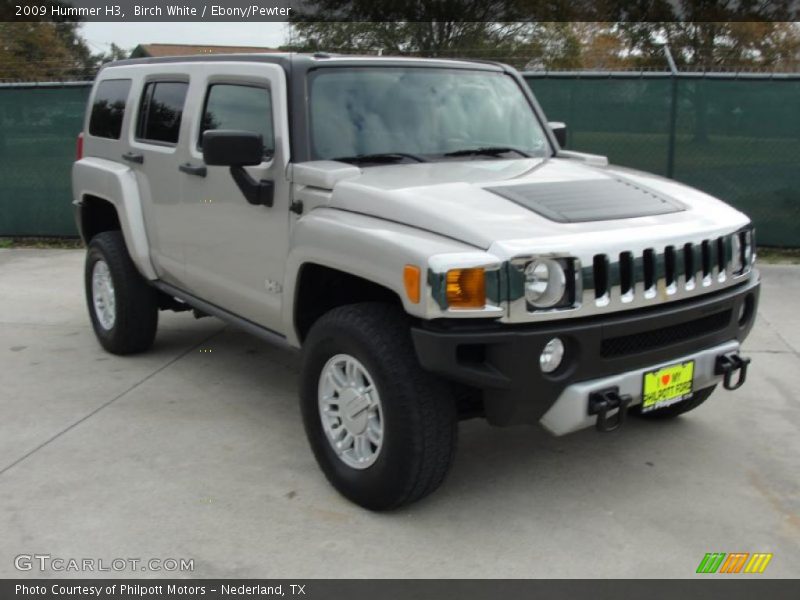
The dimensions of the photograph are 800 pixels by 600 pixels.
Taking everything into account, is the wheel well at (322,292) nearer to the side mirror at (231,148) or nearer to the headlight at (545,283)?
the side mirror at (231,148)

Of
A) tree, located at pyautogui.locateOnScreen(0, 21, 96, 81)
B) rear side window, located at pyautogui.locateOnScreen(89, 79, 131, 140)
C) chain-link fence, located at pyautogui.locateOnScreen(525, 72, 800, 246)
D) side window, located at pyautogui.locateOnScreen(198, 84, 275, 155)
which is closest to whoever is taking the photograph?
side window, located at pyautogui.locateOnScreen(198, 84, 275, 155)

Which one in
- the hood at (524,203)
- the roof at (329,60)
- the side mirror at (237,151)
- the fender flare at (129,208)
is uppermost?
the roof at (329,60)

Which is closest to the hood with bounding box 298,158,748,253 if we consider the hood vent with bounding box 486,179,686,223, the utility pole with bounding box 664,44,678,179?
the hood vent with bounding box 486,179,686,223

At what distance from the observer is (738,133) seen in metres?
9.08

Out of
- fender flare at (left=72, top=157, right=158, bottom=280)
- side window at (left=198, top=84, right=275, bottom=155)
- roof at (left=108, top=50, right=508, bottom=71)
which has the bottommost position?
fender flare at (left=72, top=157, right=158, bottom=280)

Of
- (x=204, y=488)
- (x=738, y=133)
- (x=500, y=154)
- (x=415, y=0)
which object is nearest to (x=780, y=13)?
(x=415, y=0)

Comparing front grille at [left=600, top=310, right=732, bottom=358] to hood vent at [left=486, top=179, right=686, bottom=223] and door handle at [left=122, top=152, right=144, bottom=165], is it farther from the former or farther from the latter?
door handle at [left=122, top=152, right=144, bottom=165]

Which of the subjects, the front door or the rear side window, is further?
the rear side window

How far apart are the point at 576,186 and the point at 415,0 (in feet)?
84.5

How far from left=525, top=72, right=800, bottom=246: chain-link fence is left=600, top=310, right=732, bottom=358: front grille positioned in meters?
5.81

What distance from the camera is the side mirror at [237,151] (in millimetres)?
3951

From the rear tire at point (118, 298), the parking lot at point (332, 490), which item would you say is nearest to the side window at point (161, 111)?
the rear tire at point (118, 298)

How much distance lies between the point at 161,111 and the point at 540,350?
123 inches

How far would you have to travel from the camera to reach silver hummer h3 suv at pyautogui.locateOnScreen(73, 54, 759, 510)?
3.28 metres
